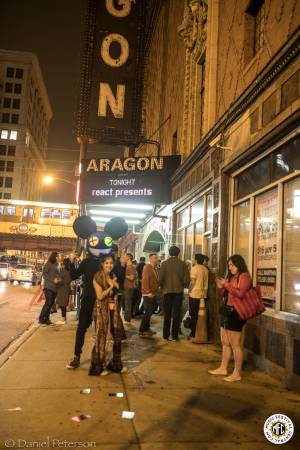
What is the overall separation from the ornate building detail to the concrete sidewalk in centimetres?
764

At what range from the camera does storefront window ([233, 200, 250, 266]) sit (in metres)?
8.26

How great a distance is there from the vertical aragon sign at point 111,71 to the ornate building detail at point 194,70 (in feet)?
11.6

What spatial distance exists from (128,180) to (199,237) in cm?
403

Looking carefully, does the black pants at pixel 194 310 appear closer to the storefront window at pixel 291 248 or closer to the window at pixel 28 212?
the storefront window at pixel 291 248

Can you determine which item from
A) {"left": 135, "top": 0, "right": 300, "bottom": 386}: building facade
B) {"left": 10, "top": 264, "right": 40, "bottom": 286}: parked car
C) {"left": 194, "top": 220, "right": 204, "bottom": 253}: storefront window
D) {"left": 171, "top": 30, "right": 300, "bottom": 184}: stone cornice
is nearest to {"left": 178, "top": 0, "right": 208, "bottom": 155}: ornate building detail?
{"left": 135, "top": 0, "right": 300, "bottom": 386}: building facade

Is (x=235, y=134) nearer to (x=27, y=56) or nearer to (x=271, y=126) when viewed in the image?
(x=271, y=126)

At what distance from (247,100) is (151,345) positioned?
16.1ft

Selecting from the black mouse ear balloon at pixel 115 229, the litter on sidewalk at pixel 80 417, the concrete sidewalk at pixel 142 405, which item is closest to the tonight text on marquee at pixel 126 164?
the black mouse ear balloon at pixel 115 229

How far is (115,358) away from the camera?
20.5 feet

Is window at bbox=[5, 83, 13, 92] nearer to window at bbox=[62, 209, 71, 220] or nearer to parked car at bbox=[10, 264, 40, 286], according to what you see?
window at bbox=[62, 209, 71, 220]

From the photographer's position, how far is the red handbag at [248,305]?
19.0 ft

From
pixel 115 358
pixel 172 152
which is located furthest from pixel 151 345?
pixel 172 152

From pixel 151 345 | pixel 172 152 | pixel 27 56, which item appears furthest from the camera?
pixel 27 56

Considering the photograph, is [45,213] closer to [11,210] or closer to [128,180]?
[11,210]
